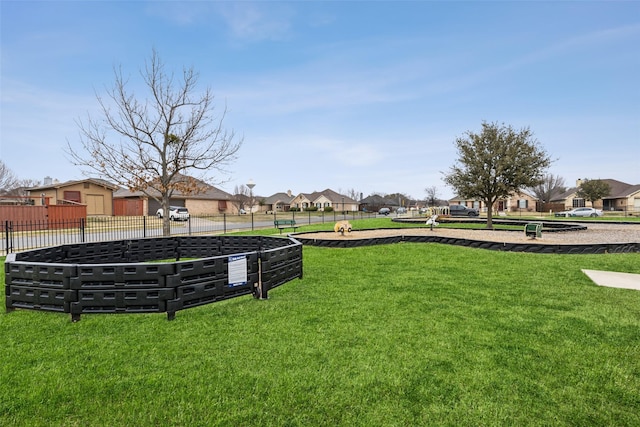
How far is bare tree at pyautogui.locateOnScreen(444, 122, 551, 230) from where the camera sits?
72.7 feet

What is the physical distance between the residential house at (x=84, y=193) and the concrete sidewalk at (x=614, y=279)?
141ft

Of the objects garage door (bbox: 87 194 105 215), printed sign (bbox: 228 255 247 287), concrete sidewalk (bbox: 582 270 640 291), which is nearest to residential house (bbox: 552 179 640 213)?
concrete sidewalk (bbox: 582 270 640 291)

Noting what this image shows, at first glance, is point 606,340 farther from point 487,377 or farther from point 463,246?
point 463,246

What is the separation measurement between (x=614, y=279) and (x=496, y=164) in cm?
1728

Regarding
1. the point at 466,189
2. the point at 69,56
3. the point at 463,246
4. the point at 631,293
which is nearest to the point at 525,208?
the point at 466,189

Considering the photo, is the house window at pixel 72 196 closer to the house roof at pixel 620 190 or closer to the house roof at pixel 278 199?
the house roof at pixel 278 199

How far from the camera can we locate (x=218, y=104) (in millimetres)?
15898

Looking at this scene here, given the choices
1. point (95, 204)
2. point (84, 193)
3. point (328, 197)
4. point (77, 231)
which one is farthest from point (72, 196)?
point (328, 197)

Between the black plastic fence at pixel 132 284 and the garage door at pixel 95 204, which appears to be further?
the garage door at pixel 95 204

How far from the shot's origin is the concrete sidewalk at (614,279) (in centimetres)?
676

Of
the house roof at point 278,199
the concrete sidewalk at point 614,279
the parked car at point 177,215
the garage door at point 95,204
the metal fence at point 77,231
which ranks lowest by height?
the concrete sidewalk at point 614,279

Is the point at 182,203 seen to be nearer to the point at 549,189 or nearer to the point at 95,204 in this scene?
the point at 95,204

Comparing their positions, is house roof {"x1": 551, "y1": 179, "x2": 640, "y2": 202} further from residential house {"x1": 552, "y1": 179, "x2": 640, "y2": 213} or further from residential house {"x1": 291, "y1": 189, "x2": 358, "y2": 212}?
residential house {"x1": 291, "y1": 189, "x2": 358, "y2": 212}

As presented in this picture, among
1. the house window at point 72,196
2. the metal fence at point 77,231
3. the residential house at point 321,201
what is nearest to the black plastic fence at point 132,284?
the metal fence at point 77,231
